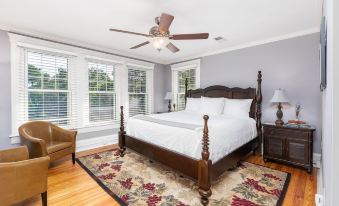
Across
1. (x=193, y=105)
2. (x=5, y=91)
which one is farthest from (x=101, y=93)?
(x=193, y=105)

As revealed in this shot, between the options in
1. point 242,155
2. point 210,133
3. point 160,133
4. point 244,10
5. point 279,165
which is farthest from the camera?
point 279,165

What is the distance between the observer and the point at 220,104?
378cm

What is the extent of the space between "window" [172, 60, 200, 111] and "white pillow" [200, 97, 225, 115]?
1.03 meters

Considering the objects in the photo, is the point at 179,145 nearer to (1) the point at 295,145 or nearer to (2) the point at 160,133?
(2) the point at 160,133

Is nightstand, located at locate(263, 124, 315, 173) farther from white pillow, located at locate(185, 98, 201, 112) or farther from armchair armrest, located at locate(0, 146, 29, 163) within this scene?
armchair armrest, located at locate(0, 146, 29, 163)

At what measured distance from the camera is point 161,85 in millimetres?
5848

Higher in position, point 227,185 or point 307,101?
point 307,101

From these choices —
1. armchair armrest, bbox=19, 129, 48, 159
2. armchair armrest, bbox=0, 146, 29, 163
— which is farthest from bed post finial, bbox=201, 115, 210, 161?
armchair armrest, bbox=19, 129, 48, 159

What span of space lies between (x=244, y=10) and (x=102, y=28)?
243cm

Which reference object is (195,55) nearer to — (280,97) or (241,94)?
(241,94)

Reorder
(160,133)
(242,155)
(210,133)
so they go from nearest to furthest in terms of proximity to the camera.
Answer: (210,133), (160,133), (242,155)

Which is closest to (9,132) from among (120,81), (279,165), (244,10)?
(120,81)

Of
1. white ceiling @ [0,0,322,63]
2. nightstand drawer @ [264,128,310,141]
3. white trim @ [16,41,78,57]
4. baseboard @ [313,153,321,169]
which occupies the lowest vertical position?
baseboard @ [313,153,321,169]

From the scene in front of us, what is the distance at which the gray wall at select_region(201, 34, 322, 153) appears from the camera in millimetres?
3047
